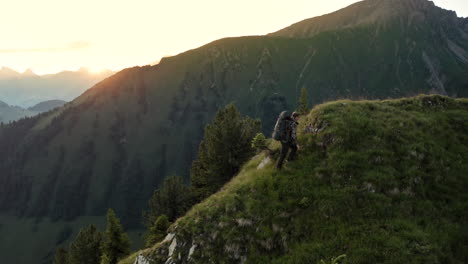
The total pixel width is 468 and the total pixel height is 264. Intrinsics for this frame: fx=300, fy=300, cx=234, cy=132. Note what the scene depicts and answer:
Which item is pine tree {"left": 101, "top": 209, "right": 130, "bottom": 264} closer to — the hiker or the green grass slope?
the green grass slope

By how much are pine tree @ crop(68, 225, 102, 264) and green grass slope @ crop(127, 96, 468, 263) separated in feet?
146

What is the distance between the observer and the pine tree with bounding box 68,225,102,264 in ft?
184

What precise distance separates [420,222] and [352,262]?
15.7 ft

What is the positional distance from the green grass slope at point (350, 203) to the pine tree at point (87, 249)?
4462 cm

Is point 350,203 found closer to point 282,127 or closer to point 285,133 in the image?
point 285,133

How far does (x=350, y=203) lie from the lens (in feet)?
53.8

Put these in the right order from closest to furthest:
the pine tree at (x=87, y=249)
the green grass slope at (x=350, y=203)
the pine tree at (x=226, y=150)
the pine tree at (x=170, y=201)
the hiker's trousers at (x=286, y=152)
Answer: the green grass slope at (x=350, y=203) → the hiker's trousers at (x=286, y=152) → the pine tree at (x=226, y=150) → the pine tree at (x=87, y=249) → the pine tree at (x=170, y=201)

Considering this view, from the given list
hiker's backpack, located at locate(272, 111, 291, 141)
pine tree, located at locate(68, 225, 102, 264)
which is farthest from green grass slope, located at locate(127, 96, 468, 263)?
pine tree, located at locate(68, 225, 102, 264)

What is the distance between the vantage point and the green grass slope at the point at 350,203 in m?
14.5

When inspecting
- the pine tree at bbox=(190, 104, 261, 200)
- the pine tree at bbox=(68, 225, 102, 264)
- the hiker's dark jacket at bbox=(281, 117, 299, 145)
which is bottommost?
the pine tree at bbox=(68, 225, 102, 264)

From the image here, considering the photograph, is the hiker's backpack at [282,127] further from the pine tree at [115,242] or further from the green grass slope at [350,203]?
the pine tree at [115,242]

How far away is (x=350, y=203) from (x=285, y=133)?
5.66m

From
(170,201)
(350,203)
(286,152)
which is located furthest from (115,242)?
(350,203)

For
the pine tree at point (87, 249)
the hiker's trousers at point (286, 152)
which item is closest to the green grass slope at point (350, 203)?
the hiker's trousers at point (286, 152)
